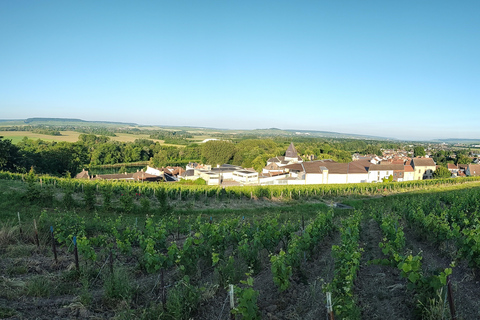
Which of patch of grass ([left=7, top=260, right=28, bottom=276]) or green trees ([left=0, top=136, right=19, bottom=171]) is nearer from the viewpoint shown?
patch of grass ([left=7, top=260, right=28, bottom=276])

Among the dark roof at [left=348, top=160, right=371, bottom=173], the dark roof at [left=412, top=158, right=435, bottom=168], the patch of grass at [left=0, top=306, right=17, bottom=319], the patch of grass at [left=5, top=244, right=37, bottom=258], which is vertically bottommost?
the dark roof at [left=348, top=160, right=371, bottom=173]

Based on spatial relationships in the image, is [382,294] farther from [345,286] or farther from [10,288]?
[10,288]

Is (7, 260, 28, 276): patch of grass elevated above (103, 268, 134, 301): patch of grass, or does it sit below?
below

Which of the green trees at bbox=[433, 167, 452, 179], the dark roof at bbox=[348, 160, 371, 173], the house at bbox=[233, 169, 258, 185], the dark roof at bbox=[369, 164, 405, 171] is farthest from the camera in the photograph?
the green trees at bbox=[433, 167, 452, 179]

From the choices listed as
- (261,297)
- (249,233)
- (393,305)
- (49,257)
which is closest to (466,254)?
(393,305)

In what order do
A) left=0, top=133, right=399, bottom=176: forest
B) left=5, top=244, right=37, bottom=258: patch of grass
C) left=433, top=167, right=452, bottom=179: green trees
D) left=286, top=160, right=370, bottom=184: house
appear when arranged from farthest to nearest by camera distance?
left=433, top=167, right=452, bottom=179: green trees
left=0, top=133, right=399, bottom=176: forest
left=286, top=160, right=370, bottom=184: house
left=5, top=244, right=37, bottom=258: patch of grass

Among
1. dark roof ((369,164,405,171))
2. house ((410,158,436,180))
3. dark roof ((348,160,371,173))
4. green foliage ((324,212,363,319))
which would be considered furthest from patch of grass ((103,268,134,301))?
house ((410,158,436,180))

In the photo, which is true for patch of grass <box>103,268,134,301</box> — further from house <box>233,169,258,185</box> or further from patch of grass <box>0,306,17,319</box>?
house <box>233,169,258,185</box>

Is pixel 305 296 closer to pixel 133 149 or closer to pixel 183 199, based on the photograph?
pixel 183 199

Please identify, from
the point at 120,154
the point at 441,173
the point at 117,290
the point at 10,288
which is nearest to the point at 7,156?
the point at 10,288
